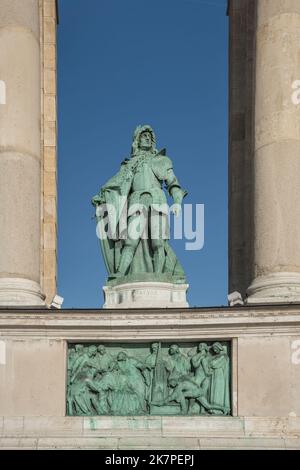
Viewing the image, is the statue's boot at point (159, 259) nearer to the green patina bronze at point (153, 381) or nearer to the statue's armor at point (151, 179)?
the statue's armor at point (151, 179)

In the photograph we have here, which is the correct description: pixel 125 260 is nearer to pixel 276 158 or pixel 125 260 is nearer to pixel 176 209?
pixel 176 209

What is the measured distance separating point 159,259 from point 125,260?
82 cm

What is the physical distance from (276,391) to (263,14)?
9.01 m

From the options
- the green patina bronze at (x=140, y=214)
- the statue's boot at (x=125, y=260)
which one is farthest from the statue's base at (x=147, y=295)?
the statue's boot at (x=125, y=260)

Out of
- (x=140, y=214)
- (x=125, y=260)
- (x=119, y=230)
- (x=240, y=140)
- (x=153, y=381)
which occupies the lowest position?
(x=153, y=381)

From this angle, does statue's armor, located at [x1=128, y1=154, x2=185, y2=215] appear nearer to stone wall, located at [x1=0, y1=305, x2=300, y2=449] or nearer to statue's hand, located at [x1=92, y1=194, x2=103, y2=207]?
statue's hand, located at [x1=92, y1=194, x2=103, y2=207]

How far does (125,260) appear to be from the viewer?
2652 centimetres

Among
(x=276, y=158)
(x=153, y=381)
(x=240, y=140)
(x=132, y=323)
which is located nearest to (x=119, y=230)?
(x=132, y=323)

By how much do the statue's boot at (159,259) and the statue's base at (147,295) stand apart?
560 mm

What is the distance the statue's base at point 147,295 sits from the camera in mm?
25594

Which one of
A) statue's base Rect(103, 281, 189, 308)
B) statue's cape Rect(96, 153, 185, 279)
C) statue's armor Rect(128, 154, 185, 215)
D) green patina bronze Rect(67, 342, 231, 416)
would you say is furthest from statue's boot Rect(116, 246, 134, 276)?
green patina bronze Rect(67, 342, 231, 416)

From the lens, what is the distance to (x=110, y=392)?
79.1 feet

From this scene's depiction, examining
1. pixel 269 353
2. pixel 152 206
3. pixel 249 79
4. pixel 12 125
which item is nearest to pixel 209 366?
pixel 269 353

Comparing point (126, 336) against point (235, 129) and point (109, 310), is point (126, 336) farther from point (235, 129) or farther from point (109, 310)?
point (235, 129)
